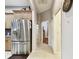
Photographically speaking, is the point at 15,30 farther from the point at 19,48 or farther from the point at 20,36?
the point at 19,48

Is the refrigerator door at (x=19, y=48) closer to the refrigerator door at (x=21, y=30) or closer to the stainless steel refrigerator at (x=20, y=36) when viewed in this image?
the stainless steel refrigerator at (x=20, y=36)

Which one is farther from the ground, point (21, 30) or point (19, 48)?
point (21, 30)

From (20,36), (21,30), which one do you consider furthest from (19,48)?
(21,30)

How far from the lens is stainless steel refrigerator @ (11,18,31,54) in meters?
8.17

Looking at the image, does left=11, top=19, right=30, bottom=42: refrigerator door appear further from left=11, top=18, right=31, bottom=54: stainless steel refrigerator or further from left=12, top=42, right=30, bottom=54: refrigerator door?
left=12, top=42, right=30, bottom=54: refrigerator door

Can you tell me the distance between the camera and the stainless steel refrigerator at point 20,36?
817 cm

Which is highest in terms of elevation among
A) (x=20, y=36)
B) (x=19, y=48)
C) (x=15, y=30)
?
(x=15, y=30)

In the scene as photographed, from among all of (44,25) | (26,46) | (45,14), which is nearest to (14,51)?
(26,46)

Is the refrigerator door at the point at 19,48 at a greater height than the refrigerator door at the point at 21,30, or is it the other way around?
the refrigerator door at the point at 21,30

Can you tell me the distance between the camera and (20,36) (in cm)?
822

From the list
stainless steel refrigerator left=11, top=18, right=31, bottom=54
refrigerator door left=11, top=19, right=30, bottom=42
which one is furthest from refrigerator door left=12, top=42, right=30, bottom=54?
refrigerator door left=11, top=19, right=30, bottom=42

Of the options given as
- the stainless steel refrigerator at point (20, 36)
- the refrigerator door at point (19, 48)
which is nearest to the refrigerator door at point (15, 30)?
the stainless steel refrigerator at point (20, 36)
